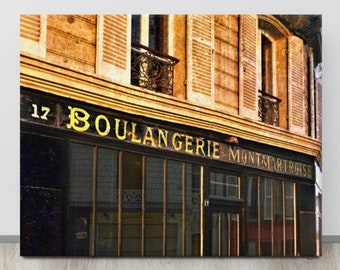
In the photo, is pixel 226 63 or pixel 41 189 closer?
pixel 41 189

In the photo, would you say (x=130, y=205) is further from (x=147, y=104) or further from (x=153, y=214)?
(x=147, y=104)

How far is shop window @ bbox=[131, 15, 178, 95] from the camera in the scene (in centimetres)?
297

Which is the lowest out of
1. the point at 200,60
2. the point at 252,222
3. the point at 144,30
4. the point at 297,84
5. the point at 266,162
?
the point at 252,222

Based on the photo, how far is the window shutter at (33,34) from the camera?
9.46 feet

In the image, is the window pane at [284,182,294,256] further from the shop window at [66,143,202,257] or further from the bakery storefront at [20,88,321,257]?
the shop window at [66,143,202,257]

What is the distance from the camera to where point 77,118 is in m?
2.91

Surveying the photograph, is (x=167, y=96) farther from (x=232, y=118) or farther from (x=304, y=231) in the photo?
(x=304, y=231)

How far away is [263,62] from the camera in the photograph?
3123 mm

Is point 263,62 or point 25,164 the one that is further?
point 263,62

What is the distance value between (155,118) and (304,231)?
939mm

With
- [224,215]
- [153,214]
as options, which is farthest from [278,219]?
[153,214]

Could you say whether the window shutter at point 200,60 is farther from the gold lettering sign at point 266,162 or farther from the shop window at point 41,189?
the shop window at point 41,189

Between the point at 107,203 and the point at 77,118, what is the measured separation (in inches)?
17.2
